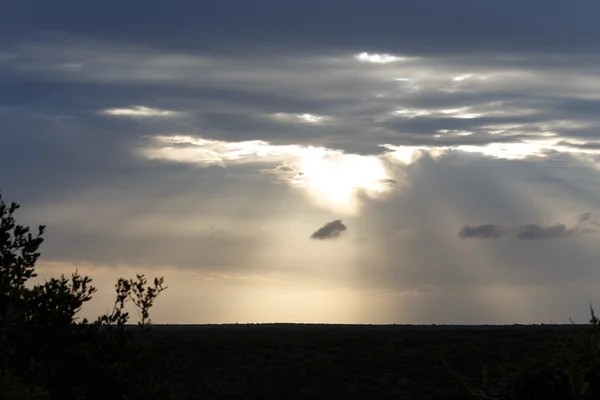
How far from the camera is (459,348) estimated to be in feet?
261

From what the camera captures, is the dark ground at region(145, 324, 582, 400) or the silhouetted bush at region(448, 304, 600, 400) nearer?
the silhouetted bush at region(448, 304, 600, 400)

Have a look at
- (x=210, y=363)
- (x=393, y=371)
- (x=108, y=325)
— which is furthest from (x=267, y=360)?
(x=108, y=325)

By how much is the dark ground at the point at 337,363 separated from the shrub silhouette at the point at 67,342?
116 ft

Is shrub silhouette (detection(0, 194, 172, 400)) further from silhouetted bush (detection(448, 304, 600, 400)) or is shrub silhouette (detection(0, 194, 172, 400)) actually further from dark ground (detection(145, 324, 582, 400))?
dark ground (detection(145, 324, 582, 400))

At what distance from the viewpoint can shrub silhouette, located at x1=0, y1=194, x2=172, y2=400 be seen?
694 inches

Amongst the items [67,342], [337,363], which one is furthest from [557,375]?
[337,363]

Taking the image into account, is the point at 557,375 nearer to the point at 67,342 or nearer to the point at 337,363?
the point at 67,342

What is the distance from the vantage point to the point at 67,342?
1836cm

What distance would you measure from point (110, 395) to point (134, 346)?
1237mm

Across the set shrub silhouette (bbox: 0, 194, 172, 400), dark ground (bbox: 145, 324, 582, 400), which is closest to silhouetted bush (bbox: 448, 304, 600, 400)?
shrub silhouette (bbox: 0, 194, 172, 400)

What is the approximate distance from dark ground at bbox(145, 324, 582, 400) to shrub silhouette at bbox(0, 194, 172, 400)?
116 feet

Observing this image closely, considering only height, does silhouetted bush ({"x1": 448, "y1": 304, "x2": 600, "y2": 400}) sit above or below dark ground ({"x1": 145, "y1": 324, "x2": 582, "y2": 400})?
below

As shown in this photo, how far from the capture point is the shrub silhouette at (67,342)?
17625mm

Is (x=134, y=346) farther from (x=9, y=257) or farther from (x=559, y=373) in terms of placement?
(x=559, y=373)
